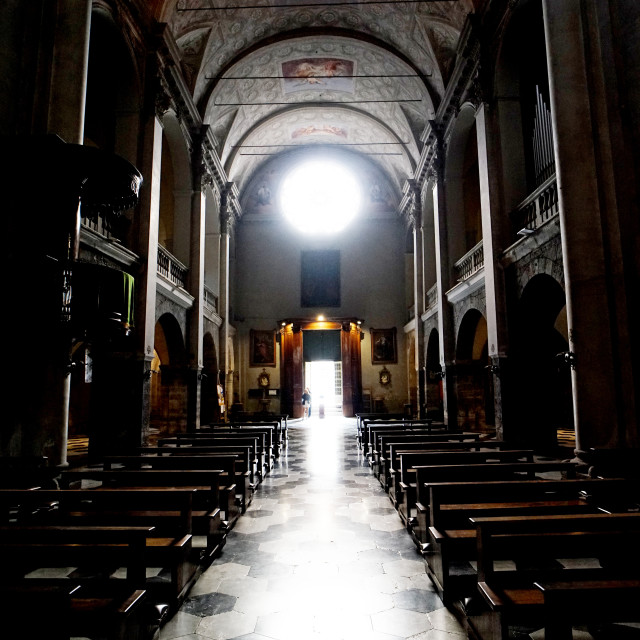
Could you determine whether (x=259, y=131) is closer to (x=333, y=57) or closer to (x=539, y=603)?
(x=333, y=57)

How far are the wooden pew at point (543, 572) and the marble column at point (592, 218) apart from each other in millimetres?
3064

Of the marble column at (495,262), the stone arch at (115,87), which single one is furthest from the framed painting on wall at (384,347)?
the stone arch at (115,87)

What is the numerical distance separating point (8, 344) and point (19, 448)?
1.12 m

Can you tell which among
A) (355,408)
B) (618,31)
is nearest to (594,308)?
(618,31)

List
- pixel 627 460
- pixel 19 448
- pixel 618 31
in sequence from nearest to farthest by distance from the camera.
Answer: pixel 19 448, pixel 627 460, pixel 618 31

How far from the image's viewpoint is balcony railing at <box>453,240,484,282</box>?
11.9 metres

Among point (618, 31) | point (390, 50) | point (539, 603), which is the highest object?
point (390, 50)

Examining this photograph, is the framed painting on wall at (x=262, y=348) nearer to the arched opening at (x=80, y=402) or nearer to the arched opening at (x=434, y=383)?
the arched opening at (x=80, y=402)

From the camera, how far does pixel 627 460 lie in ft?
18.4

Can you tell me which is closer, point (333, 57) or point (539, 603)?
point (539, 603)

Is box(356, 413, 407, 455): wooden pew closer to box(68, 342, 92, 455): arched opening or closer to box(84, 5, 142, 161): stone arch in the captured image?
box(84, 5, 142, 161): stone arch

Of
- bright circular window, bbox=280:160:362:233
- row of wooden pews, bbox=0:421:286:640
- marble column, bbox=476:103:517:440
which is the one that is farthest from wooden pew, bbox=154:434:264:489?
bright circular window, bbox=280:160:362:233

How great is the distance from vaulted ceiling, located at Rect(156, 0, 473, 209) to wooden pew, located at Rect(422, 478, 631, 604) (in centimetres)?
1117

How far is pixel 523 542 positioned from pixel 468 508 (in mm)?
1328
